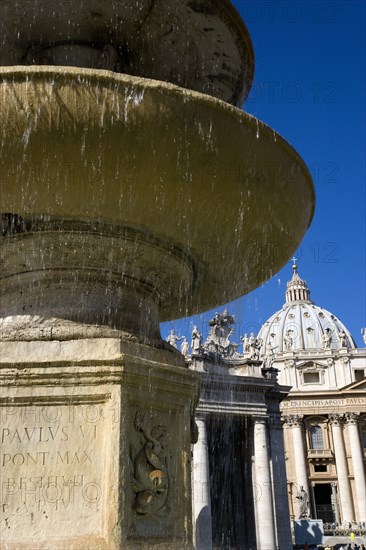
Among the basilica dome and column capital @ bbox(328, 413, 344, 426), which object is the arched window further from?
the basilica dome

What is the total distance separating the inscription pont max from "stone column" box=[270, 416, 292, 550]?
2617cm

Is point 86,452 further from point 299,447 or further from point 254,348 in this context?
point 299,447

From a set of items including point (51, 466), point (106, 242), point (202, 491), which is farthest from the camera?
point (202, 491)

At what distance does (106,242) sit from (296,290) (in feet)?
333

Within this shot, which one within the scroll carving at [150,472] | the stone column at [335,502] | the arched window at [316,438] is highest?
the arched window at [316,438]

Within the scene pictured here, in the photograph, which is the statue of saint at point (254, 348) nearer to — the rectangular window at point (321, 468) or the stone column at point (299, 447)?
the stone column at point (299, 447)

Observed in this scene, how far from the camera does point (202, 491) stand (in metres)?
25.1

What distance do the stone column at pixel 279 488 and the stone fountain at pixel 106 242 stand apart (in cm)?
2545

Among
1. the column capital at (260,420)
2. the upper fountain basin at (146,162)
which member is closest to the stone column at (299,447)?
the column capital at (260,420)

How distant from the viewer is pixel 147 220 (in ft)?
12.5

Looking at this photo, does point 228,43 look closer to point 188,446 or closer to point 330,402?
point 188,446

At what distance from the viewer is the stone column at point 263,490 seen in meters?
26.6

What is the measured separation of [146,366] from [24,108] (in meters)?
1.51

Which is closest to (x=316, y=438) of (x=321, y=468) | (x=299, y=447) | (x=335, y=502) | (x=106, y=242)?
(x=299, y=447)
